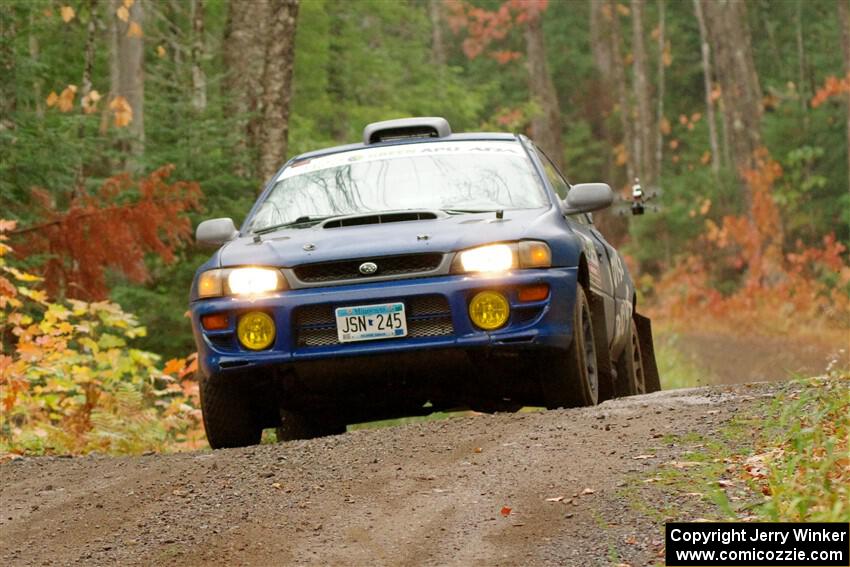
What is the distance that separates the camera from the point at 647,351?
1219 cm

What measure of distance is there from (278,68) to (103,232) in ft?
12.9

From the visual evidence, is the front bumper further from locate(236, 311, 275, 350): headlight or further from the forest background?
the forest background

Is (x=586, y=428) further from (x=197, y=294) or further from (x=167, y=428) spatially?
(x=167, y=428)

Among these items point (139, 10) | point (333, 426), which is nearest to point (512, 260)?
point (333, 426)

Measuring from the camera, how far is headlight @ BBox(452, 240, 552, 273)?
8.04 metres

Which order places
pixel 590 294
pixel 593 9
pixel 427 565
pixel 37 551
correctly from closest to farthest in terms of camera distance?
pixel 427 565, pixel 37 551, pixel 590 294, pixel 593 9

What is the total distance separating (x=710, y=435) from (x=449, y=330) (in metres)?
1.67

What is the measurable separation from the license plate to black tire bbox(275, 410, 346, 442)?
1.64 metres

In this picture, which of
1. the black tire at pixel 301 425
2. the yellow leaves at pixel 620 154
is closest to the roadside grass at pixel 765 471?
the black tire at pixel 301 425

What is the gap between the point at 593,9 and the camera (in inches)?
1957

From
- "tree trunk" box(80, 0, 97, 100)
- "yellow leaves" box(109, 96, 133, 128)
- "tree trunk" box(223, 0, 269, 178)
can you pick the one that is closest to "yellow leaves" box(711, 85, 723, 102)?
"tree trunk" box(223, 0, 269, 178)

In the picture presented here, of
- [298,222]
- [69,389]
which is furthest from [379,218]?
[69,389]

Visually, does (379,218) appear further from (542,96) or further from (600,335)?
(542,96)

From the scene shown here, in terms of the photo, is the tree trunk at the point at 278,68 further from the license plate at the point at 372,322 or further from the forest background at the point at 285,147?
the license plate at the point at 372,322
